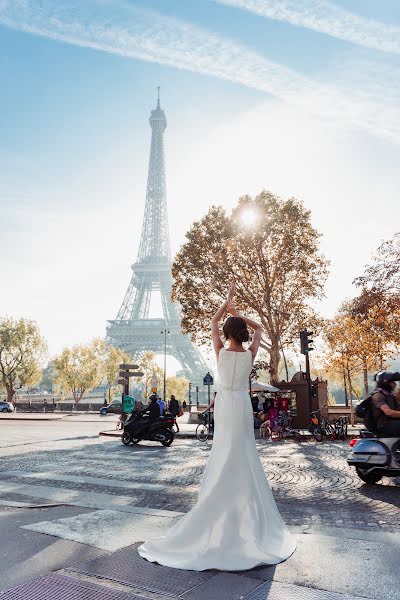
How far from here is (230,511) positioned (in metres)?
4.20

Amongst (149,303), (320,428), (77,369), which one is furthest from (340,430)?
(149,303)

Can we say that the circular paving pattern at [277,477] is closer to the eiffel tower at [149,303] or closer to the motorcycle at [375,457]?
the motorcycle at [375,457]

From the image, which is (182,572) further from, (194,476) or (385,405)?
(194,476)

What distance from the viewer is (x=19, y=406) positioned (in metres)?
56.1

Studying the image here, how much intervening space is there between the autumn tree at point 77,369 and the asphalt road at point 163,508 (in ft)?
174

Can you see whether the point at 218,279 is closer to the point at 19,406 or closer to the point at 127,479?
the point at 127,479

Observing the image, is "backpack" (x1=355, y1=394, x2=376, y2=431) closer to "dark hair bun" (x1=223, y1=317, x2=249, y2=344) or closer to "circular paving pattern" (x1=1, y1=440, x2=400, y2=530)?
"circular paving pattern" (x1=1, y1=440, x2=400, y2=530)

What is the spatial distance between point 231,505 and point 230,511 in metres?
0.05

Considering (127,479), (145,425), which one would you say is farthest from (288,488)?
(145,425)

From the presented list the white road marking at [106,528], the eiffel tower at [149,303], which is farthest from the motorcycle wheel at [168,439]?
the eiffel tower at [149,303]

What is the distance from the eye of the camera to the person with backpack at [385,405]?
7.88 m

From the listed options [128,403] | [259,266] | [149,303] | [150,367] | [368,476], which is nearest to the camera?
[368,476]

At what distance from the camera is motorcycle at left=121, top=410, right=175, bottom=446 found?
15.7m

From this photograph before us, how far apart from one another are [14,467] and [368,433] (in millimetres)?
7108
